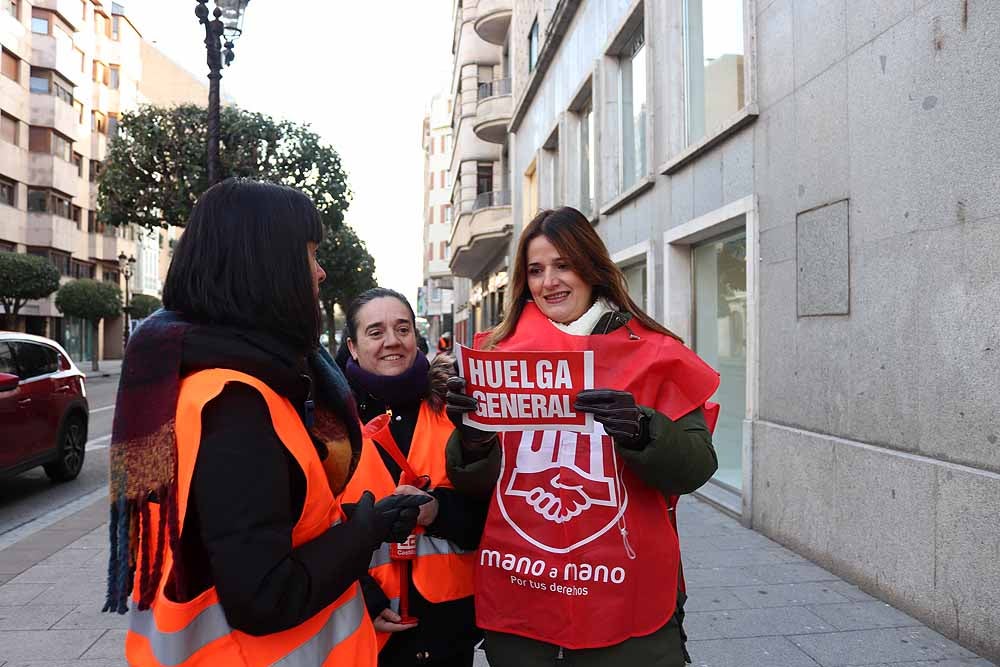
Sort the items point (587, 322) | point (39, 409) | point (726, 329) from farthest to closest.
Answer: point (39, 409), point (726, 329), point (587, 322)

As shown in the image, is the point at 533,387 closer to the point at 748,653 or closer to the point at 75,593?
the point at 748,653

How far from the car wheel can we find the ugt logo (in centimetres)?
867

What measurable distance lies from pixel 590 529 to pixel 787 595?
11.6ft

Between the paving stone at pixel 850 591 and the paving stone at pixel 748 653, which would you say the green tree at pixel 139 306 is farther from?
the paving stone at pixel 748 653

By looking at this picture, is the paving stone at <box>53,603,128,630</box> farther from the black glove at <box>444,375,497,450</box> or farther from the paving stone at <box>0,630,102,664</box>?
the black glove at <box>444,375,497,450</box>

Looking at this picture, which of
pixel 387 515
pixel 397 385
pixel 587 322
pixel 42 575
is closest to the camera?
pixel 387 515

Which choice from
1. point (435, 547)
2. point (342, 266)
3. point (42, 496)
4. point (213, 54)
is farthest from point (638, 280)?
point (342, 266)

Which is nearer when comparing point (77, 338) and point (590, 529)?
point (590, 529)

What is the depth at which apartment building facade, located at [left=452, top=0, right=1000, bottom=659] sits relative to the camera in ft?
13.2

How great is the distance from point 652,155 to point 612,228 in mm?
2239

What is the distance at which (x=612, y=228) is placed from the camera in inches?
458

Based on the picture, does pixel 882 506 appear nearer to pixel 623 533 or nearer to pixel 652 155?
pixel 623 533

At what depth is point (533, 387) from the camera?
1.83 metres

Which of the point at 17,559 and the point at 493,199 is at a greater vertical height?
the point at 493,199
